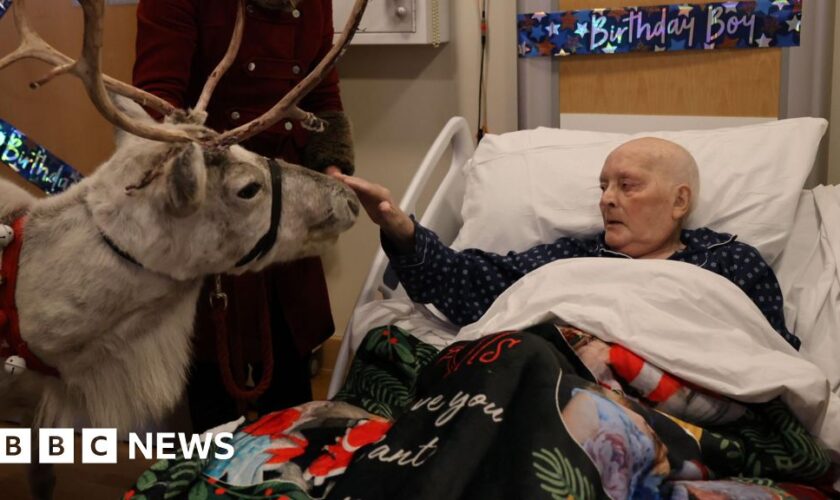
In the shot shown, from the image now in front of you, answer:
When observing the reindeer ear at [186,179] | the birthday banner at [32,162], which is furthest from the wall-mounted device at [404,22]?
the reindeer ear at [186,179]

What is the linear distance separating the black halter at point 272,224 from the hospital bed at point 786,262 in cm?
39

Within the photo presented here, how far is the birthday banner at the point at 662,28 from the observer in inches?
83.2

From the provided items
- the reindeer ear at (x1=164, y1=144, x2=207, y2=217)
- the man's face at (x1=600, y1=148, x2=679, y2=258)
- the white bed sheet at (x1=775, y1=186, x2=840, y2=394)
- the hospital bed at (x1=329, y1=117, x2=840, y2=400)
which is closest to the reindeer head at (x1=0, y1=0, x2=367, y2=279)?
the reindeer ear at (x1=164, y1=144, x2=207, y2=217)

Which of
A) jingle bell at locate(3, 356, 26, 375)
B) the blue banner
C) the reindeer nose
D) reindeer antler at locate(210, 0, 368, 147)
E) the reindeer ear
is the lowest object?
jingle bell at locate(3, 356, 26, 375)

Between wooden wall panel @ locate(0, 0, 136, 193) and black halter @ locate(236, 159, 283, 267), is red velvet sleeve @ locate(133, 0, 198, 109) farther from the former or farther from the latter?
wooden wall panel @ locate(0, 0, 136, 193)

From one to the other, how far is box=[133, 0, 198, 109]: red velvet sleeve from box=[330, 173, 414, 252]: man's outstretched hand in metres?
0.38

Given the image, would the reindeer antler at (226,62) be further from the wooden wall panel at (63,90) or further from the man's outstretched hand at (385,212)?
the wooden wall panel at (63,90)

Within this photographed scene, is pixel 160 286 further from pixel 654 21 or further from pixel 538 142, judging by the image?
pixel 654 21

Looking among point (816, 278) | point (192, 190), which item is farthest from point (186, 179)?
point (816, 278)

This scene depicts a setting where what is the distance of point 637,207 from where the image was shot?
1745 mm

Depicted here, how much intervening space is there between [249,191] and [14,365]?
1.54 feet

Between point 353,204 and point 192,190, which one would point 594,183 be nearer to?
point 353,204

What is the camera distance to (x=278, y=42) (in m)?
1.80

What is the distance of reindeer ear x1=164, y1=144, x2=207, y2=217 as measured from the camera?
49.5 inches
